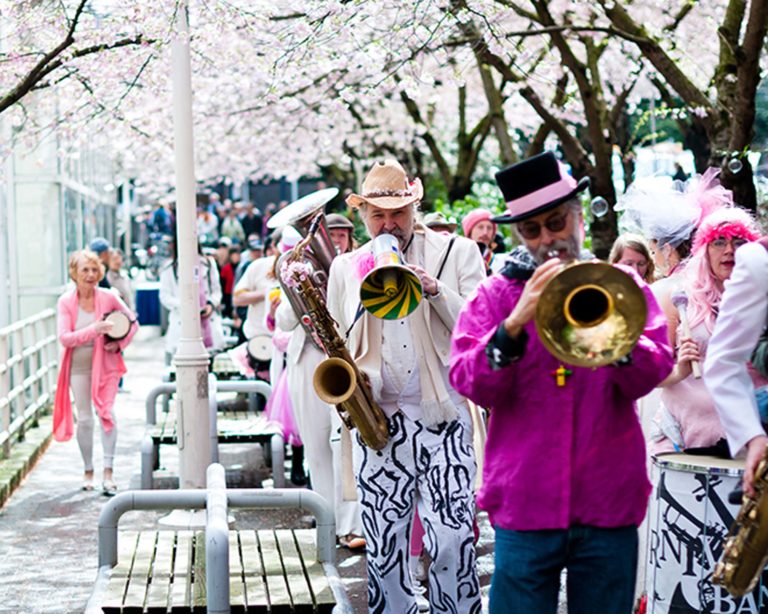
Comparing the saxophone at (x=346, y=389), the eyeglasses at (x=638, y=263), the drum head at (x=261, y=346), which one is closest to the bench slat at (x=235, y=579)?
the saxophone at (x=346, y=389)

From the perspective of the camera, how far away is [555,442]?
13.0 ft

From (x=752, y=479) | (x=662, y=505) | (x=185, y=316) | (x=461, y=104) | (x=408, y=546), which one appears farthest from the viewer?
(x=461, y=104)

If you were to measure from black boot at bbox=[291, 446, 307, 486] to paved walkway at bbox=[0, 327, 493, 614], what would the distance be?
34 cm

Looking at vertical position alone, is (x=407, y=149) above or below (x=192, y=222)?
above

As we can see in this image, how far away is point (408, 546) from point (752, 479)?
201 centimetres

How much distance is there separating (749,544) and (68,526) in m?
6.35

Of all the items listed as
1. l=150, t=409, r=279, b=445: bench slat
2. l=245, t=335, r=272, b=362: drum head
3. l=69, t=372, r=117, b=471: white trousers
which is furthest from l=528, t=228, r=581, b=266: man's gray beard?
l=245, t=335, r=272, b=362: drum head

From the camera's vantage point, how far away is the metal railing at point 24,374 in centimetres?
1120

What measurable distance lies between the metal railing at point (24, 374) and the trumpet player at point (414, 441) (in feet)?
19.9

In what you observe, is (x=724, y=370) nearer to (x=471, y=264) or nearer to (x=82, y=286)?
(x=471, y=264)

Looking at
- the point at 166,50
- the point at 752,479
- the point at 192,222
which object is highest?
the point at 166,50

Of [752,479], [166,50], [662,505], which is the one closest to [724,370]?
[752,479]

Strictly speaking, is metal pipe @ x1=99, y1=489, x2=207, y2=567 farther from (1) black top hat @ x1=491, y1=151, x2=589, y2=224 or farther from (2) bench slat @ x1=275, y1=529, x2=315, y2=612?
(1) black top hat @ x1=491, y1=151, x2=589, y2=224

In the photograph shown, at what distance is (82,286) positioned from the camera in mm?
10695
